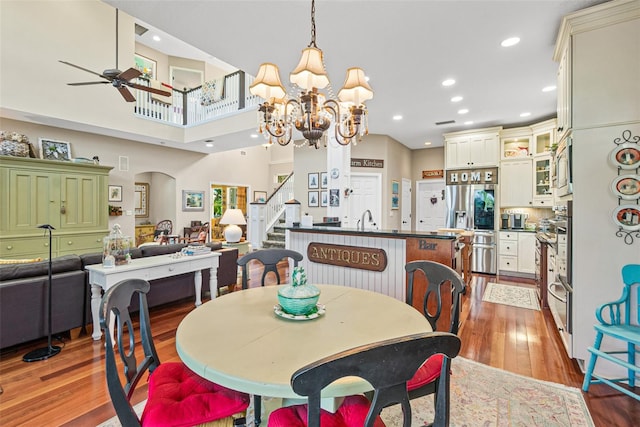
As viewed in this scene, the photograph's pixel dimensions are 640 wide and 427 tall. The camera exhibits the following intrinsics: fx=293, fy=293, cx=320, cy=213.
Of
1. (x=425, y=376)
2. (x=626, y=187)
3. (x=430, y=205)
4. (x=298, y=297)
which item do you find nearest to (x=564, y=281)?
(x=626, y=187)

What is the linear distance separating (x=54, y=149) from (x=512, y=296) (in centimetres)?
842

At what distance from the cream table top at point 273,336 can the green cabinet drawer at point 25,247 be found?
5351 millimetres

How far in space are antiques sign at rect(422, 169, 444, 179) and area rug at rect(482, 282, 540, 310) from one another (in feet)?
10.9

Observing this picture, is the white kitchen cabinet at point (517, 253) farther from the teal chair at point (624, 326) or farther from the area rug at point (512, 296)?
the teal chair at point (624, 326)

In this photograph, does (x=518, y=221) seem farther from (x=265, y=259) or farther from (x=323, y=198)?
(x=265, y=259)

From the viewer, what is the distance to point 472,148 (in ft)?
19.8

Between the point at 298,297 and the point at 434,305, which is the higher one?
the point at 298,297

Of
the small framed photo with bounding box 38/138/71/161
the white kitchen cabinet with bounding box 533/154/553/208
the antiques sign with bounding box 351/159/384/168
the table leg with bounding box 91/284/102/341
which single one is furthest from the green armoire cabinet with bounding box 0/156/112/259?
the white kitchen cabinet with bounding box 533/154/553/208

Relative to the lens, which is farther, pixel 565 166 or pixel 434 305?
pixel 434 305

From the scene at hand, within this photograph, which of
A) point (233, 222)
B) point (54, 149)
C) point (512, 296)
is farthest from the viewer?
point (233, 222)

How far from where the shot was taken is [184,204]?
8.12 meters

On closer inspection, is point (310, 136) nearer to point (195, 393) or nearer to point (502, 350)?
point (195, 393)

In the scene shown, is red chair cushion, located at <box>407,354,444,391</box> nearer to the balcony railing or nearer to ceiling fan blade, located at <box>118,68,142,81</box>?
ceiling fan blade, located at <box>118,68,142,81</box>

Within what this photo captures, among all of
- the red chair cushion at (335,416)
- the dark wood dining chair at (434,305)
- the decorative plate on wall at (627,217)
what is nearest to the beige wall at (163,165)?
the dark wood dining chair at (434,305)
